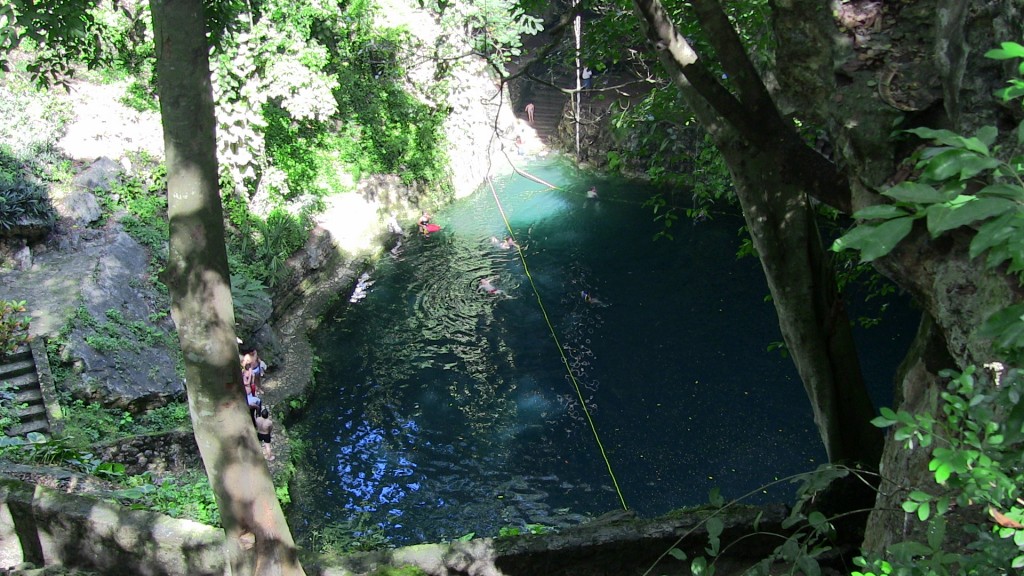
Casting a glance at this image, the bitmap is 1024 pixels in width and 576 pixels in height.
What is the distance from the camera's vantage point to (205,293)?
3.21 meters

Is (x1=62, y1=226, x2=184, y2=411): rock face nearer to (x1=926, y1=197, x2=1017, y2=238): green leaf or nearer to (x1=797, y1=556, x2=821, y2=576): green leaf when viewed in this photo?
(x1=797, y1=556, x2=821, y2=576): green leaf

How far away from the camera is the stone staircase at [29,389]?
768 cm

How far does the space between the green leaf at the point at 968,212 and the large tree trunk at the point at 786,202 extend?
2514 millimetres

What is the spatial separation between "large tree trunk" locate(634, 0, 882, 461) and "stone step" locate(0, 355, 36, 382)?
7.22 m

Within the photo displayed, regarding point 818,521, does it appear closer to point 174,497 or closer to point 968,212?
point 968,212

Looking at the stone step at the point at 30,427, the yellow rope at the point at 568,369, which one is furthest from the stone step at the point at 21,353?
the yellow rope at the point at 568,369


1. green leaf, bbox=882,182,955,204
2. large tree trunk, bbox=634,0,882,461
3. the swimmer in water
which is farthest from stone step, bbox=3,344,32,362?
green leaf, bbox=882,182,955,204

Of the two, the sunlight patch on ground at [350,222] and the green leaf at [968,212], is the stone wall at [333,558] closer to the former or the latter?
the green leaf at [968,212]

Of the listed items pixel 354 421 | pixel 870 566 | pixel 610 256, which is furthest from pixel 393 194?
pixel 870 566

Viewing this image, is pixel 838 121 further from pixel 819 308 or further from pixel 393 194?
pixel 393 194

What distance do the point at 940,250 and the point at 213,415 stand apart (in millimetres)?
2850

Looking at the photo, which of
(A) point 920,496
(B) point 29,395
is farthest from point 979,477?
(B) point 29,395

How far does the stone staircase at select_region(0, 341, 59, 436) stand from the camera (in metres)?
7.68

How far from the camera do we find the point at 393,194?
1645 centimetres
